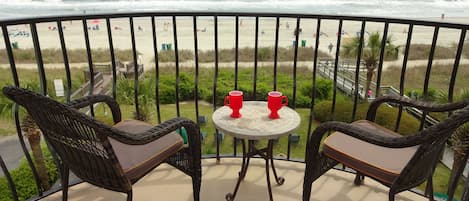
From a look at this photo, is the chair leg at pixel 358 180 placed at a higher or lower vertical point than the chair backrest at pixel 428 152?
lower

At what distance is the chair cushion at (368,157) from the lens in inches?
60.6

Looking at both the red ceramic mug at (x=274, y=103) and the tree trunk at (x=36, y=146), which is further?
the tree trunk at (x=36, y=146)

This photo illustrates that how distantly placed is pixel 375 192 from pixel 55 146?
2.00 meters

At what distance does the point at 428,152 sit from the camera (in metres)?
1.43

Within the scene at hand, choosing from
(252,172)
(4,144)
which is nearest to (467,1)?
(252,172)

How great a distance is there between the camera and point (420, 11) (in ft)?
70.5

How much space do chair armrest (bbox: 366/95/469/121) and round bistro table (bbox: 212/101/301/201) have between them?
530 mm

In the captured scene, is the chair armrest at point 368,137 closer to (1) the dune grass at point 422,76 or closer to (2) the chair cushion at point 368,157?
(2) the chair cushion at point 368,157

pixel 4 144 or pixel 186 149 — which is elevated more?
pixel 186 149

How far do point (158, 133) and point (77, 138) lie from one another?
0.35 meters

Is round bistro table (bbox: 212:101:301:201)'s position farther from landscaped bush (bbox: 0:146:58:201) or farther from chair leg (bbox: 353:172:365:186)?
landscaped bush (bbox: 0:146:58:201)

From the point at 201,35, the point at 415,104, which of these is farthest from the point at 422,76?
the point at 415,104

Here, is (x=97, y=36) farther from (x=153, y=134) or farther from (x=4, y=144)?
(x=153, y=134)

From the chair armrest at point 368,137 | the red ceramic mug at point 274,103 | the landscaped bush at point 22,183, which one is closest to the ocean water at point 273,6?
the landscaped bush at point 22,183
